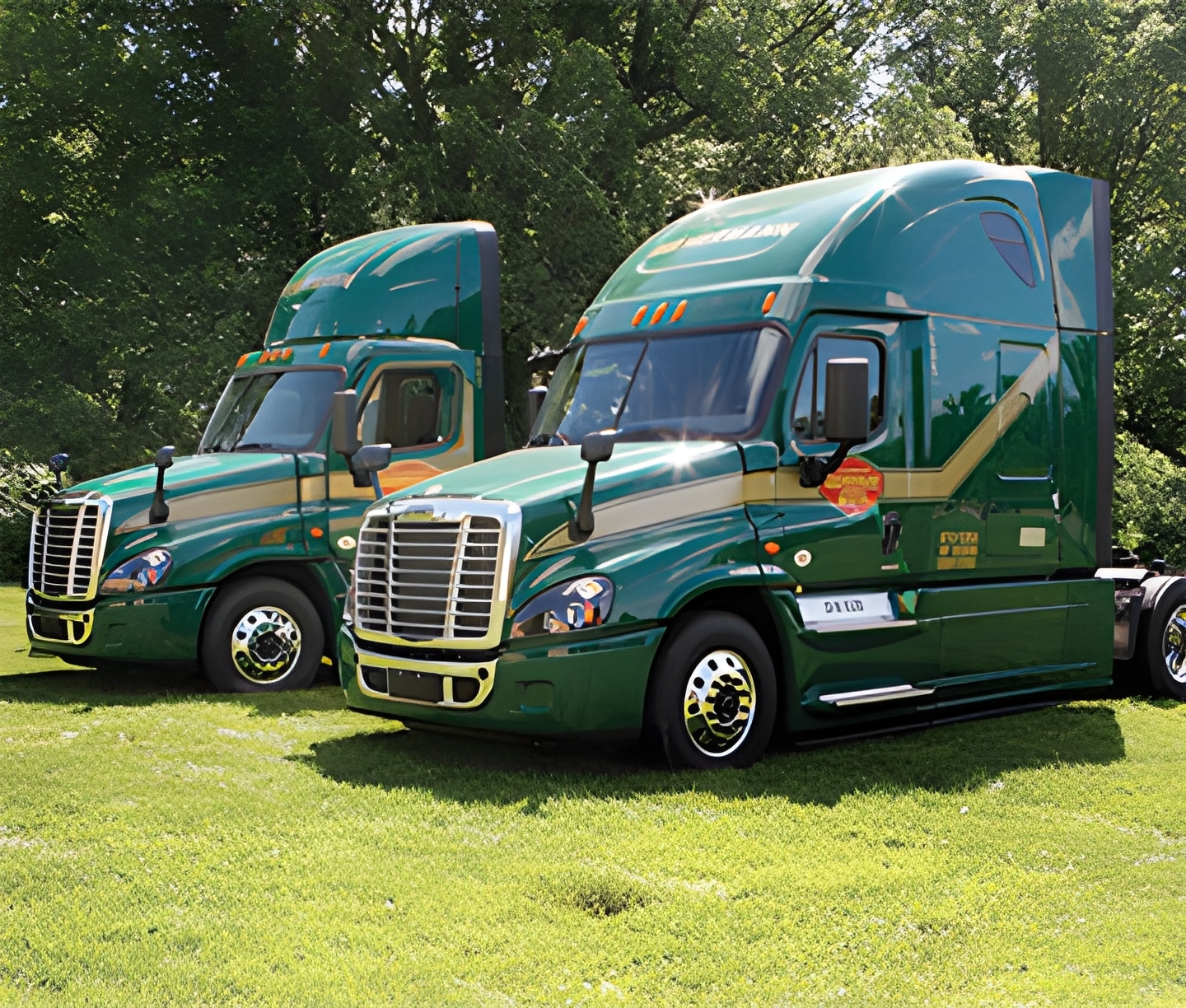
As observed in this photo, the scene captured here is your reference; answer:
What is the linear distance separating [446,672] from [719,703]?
1646 millimetres

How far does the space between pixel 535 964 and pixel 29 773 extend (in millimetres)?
4124

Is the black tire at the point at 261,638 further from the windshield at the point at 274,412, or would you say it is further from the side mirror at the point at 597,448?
the side mirror at the point at 597,448

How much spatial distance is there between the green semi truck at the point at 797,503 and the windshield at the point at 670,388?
0.8 inches

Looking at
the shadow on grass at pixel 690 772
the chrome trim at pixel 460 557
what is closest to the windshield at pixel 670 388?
the chrome trim at pixel 460 557

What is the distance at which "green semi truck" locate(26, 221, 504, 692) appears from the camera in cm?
1198

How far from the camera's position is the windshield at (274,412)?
1295cm

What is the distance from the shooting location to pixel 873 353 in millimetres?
9812

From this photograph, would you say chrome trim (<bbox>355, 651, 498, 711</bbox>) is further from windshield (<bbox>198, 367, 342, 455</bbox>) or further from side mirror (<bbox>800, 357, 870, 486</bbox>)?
windshield (<bbox>198, 367, 342, 455</bbox>)

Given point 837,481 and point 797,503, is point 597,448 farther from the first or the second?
point 837,481

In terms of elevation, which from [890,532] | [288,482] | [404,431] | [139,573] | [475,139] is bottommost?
[139,573]

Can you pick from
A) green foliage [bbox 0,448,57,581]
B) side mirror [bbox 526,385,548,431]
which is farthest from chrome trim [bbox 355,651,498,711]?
green foliage [bbox 0,448,57,581]

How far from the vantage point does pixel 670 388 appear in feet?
31.4

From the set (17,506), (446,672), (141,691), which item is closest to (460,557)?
(446,672)

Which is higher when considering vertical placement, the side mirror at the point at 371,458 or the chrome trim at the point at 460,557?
the side mirror at the point at 371,458
